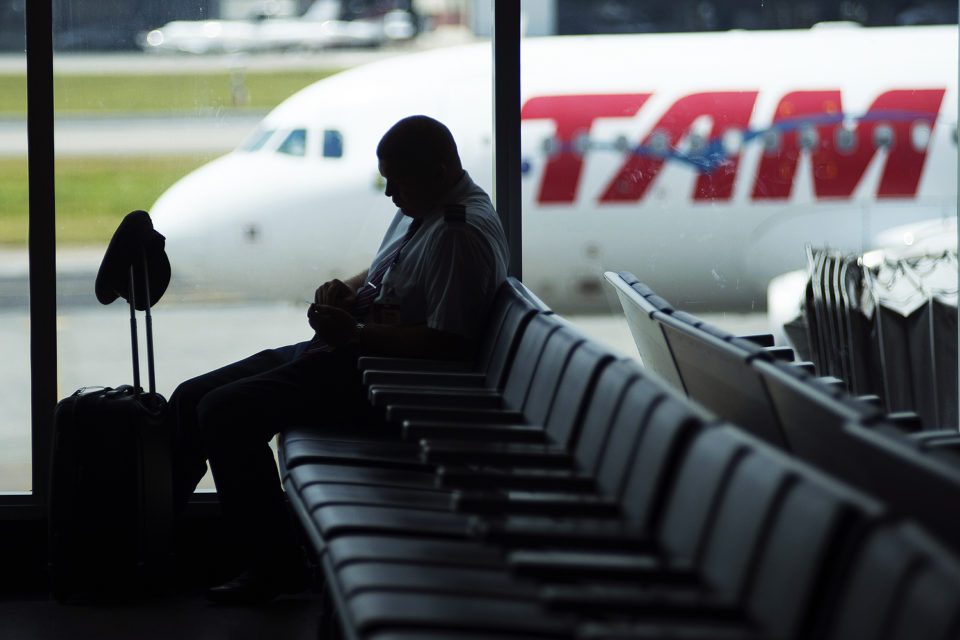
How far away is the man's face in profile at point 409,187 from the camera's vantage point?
3176 millimetres

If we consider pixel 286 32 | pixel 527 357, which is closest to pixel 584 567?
pixel 527 357

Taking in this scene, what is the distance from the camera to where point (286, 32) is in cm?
396

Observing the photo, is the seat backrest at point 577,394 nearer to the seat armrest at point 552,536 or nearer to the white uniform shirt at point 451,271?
the seat armrest at point 552,536

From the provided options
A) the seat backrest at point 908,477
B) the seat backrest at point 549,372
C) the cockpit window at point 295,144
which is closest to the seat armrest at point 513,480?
the seat backrest at point 549,372

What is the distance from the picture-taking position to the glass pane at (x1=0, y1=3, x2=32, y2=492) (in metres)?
3.66

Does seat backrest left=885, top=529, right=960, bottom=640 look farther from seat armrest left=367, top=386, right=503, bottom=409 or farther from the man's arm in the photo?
the man's arm

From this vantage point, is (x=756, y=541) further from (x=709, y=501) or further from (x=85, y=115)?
(x=85, y=115)

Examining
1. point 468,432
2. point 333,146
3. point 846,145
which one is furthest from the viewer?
point 333,146

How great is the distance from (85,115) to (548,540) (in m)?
2.66

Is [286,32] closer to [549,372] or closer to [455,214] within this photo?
[455,214]

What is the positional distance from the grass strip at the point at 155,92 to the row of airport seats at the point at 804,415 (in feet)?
4.54

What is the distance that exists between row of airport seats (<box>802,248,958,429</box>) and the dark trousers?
1.88m

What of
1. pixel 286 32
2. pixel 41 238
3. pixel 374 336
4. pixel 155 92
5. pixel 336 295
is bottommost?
pixel 374 336

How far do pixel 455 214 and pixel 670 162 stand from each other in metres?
1.40
